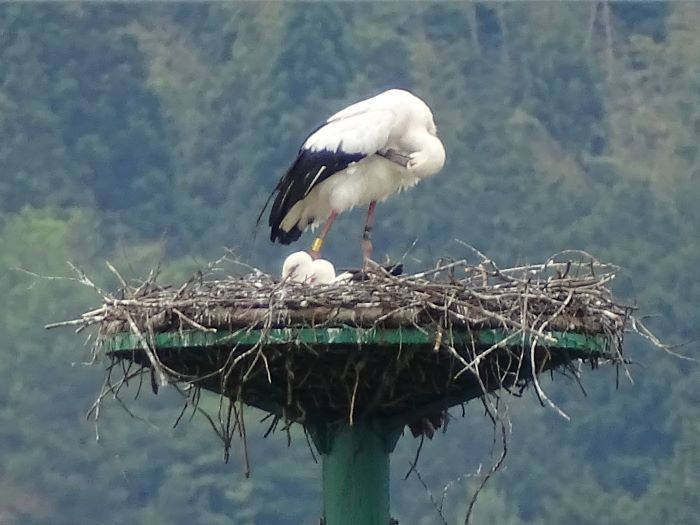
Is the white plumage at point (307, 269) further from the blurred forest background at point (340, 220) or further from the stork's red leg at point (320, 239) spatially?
the blurred forest background at point (340, 220)

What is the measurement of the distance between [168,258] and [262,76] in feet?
26.1

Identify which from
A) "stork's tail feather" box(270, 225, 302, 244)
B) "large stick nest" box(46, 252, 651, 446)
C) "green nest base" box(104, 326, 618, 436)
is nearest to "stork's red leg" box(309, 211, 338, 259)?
"stork's tail feather" box(270, 225, 302, 244)

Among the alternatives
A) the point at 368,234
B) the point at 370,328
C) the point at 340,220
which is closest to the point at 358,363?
the point at 370,328

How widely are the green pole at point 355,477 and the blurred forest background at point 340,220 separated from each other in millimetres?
12924

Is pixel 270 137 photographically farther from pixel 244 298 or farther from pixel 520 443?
pixel 244 298

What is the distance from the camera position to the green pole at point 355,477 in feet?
25.0

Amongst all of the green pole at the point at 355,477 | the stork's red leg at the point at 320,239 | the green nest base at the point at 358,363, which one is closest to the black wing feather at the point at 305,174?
the stork's red leg at the point at 320,239

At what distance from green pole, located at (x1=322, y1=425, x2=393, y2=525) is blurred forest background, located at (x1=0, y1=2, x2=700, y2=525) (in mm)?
12924

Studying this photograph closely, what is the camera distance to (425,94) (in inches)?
1289

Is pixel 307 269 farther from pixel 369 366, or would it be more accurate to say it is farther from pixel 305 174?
pixel 369 366

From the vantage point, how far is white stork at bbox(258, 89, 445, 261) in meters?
9.17

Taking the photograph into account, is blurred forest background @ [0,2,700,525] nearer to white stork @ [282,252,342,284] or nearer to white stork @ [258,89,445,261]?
white stork @ [258,89,445,261]

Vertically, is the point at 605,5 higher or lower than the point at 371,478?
higher

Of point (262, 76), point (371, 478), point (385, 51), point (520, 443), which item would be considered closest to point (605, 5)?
point (385, 51)
